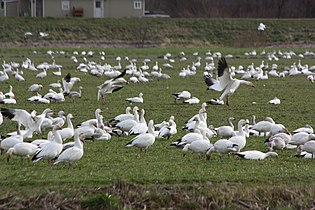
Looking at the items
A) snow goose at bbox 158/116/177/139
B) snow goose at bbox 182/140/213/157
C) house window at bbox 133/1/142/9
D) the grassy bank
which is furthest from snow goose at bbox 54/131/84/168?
house window at bbox 133/1/142/9

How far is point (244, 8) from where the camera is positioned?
84125mm

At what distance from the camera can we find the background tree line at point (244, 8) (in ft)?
269

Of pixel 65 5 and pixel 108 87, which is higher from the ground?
pixel 65 5

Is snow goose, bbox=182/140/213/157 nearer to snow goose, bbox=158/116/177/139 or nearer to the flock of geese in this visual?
the flock of geese

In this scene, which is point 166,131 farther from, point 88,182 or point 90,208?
point 90,208

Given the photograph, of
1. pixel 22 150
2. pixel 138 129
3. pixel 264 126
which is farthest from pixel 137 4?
pixel 22 150

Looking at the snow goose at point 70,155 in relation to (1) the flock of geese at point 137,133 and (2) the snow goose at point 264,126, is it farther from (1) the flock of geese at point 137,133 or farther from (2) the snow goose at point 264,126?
(2) the snow goose at point 264,126

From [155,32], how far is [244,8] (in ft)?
77.8

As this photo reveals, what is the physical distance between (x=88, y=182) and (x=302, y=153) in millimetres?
4152

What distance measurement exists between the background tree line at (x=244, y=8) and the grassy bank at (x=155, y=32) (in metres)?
15.6

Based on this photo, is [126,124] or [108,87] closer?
[126,124]

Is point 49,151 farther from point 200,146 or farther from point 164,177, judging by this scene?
point 200,146

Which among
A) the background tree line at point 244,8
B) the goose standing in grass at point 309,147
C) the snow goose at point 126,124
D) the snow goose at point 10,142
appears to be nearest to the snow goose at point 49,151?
the snow goose at point 10,142

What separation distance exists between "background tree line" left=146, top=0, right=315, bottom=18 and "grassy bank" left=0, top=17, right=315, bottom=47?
51.2 ft
